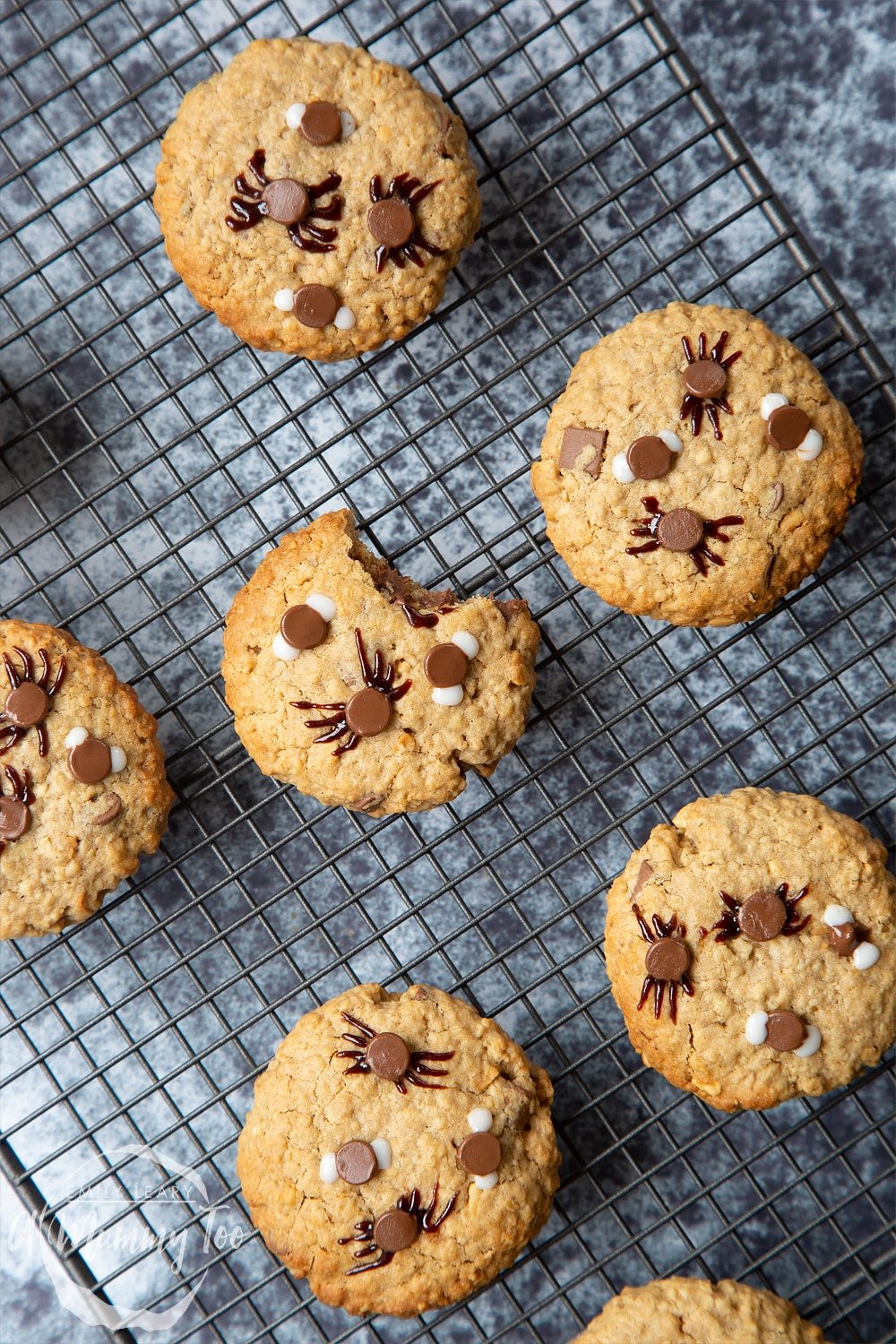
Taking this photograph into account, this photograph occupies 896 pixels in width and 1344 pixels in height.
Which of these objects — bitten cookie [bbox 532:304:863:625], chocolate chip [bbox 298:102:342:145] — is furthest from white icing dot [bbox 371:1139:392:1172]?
chocolate chip [bbox 298:102:342:145]

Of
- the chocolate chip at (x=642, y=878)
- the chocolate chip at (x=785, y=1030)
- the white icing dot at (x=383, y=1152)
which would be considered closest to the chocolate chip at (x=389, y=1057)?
the white icing dot at (x=383, y=1152)

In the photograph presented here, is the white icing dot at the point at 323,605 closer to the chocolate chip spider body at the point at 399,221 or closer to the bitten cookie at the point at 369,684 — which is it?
the bitten cookie at the point at 369,684

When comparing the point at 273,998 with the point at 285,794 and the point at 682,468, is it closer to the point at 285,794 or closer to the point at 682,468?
the point at 285,794

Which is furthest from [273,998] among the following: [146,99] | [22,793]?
[146,99]

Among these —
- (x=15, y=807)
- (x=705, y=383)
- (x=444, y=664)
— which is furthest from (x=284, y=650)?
(x=705, y=383)

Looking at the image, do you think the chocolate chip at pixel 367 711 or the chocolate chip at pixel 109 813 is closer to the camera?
the chocolate chip at pixel 367 711

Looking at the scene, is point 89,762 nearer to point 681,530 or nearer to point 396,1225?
point 396,1225
